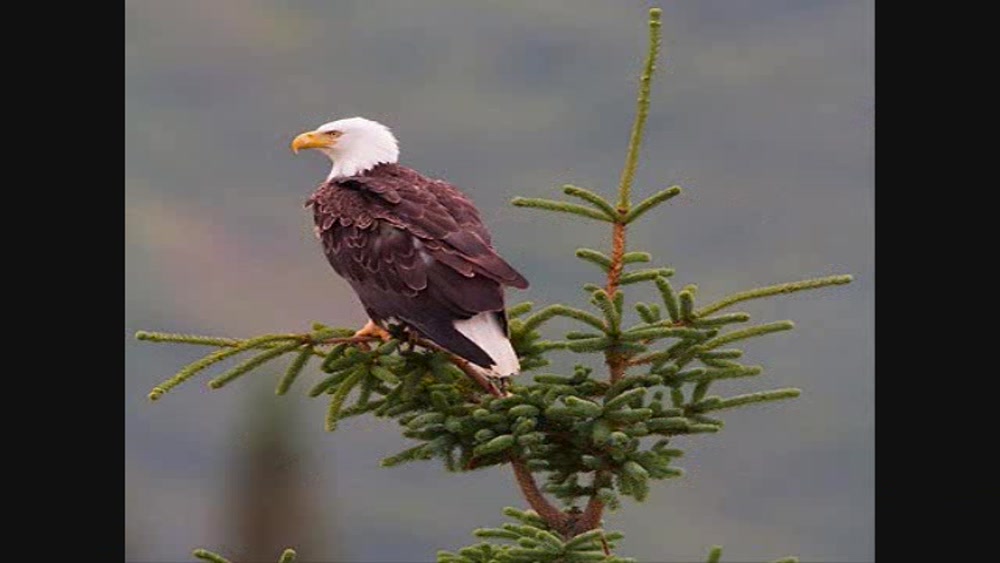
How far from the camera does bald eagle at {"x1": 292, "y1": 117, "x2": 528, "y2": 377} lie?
16.3 feet

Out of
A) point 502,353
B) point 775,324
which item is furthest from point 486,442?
point 775,324

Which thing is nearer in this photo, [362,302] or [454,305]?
[454,305]

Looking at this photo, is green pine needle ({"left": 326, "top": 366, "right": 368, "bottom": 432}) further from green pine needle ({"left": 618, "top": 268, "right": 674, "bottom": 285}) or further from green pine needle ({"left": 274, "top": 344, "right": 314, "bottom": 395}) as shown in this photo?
green pine needle ({"left": 618, "top": 268, "right": 674, "bottom": 285})

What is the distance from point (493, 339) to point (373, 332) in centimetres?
56

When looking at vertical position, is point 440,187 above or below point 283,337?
above

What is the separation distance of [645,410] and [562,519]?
51cm

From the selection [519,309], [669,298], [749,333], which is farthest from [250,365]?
[749,333]

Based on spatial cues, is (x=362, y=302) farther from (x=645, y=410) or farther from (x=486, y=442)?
(x=645, y=410)

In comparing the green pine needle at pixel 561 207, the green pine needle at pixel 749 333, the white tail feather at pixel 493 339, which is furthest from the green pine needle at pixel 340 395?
the green pine needle at pixel 749 333

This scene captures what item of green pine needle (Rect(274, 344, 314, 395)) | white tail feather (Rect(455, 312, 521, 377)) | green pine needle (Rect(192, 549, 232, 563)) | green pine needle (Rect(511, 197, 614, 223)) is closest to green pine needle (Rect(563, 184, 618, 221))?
green pine needle (Rect(511, 197, 614, 223))

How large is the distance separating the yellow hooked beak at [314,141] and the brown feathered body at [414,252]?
209mm

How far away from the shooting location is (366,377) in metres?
5.10

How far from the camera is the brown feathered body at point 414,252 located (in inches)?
197

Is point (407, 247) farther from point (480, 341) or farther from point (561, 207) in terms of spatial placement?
point (561, 207)
